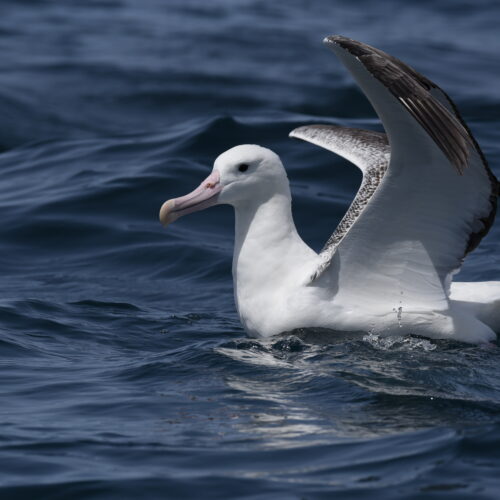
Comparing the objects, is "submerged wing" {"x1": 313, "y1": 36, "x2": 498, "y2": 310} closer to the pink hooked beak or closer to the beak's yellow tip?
the pink hooked beak

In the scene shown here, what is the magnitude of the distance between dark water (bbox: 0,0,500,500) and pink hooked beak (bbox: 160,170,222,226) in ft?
3.09

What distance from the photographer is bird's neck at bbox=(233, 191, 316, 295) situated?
27.0 feet

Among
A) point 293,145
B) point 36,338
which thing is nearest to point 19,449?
point 36,338

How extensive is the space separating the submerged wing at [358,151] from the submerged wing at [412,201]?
85 cm

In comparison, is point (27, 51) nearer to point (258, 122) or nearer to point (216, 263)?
point (258, 122)

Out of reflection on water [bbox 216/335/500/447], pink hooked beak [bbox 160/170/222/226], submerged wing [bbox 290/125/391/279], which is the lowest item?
reflection on water [bbox 216/335/500/447]

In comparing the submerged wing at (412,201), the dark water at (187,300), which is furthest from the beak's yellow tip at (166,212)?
the submerged wing at (412,201)

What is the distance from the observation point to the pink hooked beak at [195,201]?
8.18m

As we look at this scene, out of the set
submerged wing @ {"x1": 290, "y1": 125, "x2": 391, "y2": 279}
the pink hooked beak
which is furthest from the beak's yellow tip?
submerged wing @ {"x1": 290, "y1": 125, "x2": 391, "y2": 279}

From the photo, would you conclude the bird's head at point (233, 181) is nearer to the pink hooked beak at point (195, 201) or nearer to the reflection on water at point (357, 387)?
the pink hooked beak at point (195, 201)

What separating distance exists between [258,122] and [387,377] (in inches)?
317

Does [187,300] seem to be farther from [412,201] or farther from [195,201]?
Result: [412,201]

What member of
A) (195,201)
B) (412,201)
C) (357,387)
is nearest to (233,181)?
(195,201)

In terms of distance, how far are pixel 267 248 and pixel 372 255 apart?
778 millimetres
